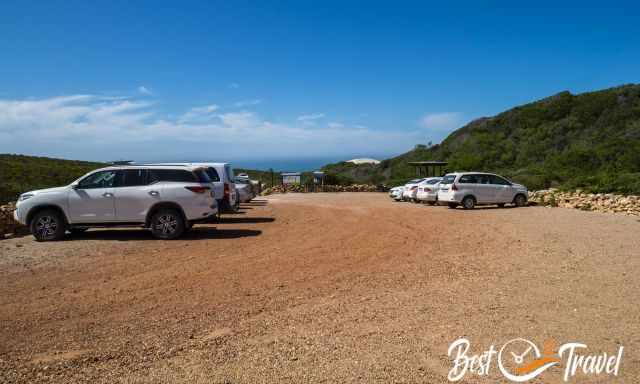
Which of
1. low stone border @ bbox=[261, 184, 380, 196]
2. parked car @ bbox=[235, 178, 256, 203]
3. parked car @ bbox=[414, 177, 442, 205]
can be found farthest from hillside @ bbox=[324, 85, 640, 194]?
parked car @ bbox=[235, 178, 256, 203]

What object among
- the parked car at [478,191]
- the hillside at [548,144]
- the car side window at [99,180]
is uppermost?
the hillside at [548,144]

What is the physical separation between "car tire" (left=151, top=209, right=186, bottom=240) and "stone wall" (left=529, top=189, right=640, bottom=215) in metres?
15.6

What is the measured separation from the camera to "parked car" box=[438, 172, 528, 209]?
21.4 meters

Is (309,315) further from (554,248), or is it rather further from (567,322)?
(554,248)

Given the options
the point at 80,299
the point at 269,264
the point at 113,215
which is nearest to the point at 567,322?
the point at 269,264

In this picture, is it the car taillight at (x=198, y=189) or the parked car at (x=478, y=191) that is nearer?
the car taillight at (x=198, y=189)

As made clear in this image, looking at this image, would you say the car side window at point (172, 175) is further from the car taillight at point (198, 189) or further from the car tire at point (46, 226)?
the car tire at point (46, 226)

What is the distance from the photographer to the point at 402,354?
476 centimetres

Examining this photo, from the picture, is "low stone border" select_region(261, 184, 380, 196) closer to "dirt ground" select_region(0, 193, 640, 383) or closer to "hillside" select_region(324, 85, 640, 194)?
"hillside" select_region(324, 85, 640, 194)

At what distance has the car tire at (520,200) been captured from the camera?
22081mm

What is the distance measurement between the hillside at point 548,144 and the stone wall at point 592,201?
3.90m

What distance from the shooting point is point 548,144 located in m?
50.1

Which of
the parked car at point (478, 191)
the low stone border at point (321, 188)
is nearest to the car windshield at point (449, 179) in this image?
the parked car at point (478, 191)

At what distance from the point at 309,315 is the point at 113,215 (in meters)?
7.97
